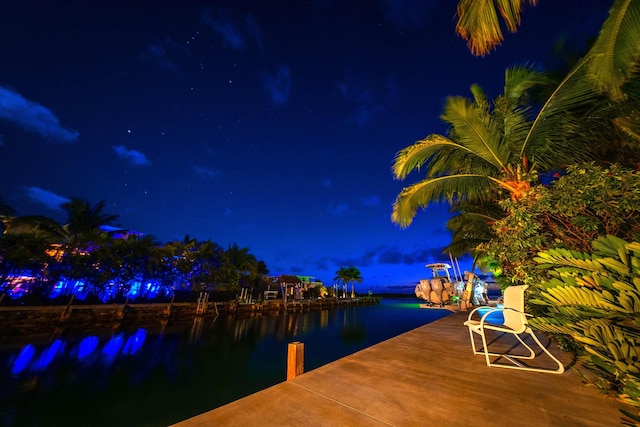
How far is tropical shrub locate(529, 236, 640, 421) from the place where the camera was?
172 centimetres

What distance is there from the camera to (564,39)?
6.08 m

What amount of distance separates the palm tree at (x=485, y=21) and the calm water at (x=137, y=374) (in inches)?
434

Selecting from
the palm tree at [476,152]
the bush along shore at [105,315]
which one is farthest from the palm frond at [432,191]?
the bush along shore at [105,315]

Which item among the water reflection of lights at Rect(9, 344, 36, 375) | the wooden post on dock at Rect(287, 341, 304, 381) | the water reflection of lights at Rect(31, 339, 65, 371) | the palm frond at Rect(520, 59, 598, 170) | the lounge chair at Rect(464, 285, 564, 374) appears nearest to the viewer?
the wooden post on dock at Rect(287, 341, 304, 381)

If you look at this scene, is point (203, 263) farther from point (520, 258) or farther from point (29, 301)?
point (520, 258)

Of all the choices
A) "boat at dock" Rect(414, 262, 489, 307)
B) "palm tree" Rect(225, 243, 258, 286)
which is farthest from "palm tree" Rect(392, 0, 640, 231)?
"palm tree" Rect(225, 243, 258, 286)

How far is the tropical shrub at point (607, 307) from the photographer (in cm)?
172

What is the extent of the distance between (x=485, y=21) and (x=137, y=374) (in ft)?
49.1

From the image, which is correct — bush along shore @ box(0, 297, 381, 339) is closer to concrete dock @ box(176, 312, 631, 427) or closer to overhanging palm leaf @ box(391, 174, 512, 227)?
concrete dock @ box(176, 312, 631, 427)

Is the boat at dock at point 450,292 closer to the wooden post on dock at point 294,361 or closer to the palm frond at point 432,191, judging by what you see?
the palm frond at point 432,191

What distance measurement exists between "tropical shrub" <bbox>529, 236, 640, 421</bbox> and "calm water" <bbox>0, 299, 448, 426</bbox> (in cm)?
963

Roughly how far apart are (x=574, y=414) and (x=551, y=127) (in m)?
5.01

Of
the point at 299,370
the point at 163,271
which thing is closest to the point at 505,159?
the point at 299,370

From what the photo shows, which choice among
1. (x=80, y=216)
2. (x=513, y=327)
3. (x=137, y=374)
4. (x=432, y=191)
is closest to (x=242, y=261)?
(x=80, y=216)
